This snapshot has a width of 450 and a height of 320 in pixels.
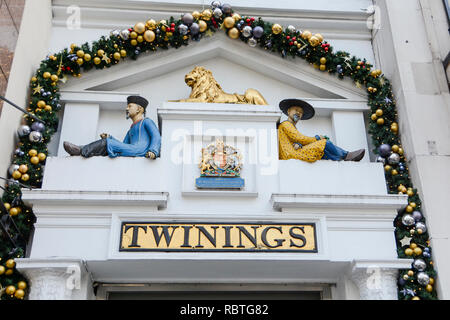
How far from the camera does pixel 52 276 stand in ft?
22.9

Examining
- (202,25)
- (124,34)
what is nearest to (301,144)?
(202,25)

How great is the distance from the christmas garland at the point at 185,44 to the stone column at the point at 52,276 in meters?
0.18

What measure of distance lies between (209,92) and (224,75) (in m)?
1.03

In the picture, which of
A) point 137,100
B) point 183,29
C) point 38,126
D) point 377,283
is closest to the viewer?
point 377,283

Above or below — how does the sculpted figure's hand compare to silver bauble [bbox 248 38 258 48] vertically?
below

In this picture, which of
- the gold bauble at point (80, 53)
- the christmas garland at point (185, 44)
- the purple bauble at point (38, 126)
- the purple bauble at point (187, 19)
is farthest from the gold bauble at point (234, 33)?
the purple bauble at point (38, 126)

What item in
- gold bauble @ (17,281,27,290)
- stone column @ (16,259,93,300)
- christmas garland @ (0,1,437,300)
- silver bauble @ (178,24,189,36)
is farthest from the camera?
silver bauble @ (178,24,189,36)

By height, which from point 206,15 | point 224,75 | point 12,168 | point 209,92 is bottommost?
point 12,168

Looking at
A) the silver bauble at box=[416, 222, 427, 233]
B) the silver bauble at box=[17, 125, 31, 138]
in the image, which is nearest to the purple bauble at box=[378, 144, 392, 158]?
the silver bauble at box=[416, 222, 427, 233]

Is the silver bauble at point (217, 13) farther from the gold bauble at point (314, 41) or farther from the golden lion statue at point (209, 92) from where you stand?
the gold bauble at point (314, 41)

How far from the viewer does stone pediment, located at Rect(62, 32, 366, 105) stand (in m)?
9.30

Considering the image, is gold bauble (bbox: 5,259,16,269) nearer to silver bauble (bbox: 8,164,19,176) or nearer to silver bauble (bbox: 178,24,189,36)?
silver bauble (bbox: 8,164,19,176)

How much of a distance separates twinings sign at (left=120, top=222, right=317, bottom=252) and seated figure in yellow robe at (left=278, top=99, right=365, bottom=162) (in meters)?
1.14

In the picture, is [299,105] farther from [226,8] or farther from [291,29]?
[226,8]
